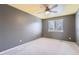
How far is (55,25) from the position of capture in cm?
691

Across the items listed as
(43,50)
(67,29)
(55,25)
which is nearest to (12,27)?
(43,50)

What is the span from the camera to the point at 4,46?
3.33m

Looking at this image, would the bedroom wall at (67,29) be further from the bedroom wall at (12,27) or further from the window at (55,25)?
the bedroom wall at (12,27)

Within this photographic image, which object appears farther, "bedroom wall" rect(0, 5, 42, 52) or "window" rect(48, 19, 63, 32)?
"window" rect(48, 19, 63, 32)

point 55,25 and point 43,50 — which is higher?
point 55,25

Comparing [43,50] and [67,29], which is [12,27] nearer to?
[43,50]

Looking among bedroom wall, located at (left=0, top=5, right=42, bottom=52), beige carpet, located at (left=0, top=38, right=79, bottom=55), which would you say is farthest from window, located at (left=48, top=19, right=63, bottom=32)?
bedroom wall, located at (left=0, top=5, right=42, bottom=52)

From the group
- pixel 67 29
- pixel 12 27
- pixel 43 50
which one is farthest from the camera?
pixel 67 29

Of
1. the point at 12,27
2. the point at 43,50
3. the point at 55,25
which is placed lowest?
the point at 43,50

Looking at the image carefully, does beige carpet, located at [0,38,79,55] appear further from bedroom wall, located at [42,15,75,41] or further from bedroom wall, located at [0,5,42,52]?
bedroom wall, located at [42,15,75,41]

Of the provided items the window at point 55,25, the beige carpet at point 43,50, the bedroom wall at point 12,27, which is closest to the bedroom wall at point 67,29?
the window at point 55,25

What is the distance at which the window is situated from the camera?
6445 mm

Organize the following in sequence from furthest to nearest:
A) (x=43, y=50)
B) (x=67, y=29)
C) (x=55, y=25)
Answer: (x=55, y=25)
(x=67, y=29)
(x=43, y=50)

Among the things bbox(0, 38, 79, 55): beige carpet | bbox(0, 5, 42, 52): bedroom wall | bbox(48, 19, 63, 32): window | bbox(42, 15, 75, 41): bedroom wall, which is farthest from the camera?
bbox(48, 19, 63, 32): window
